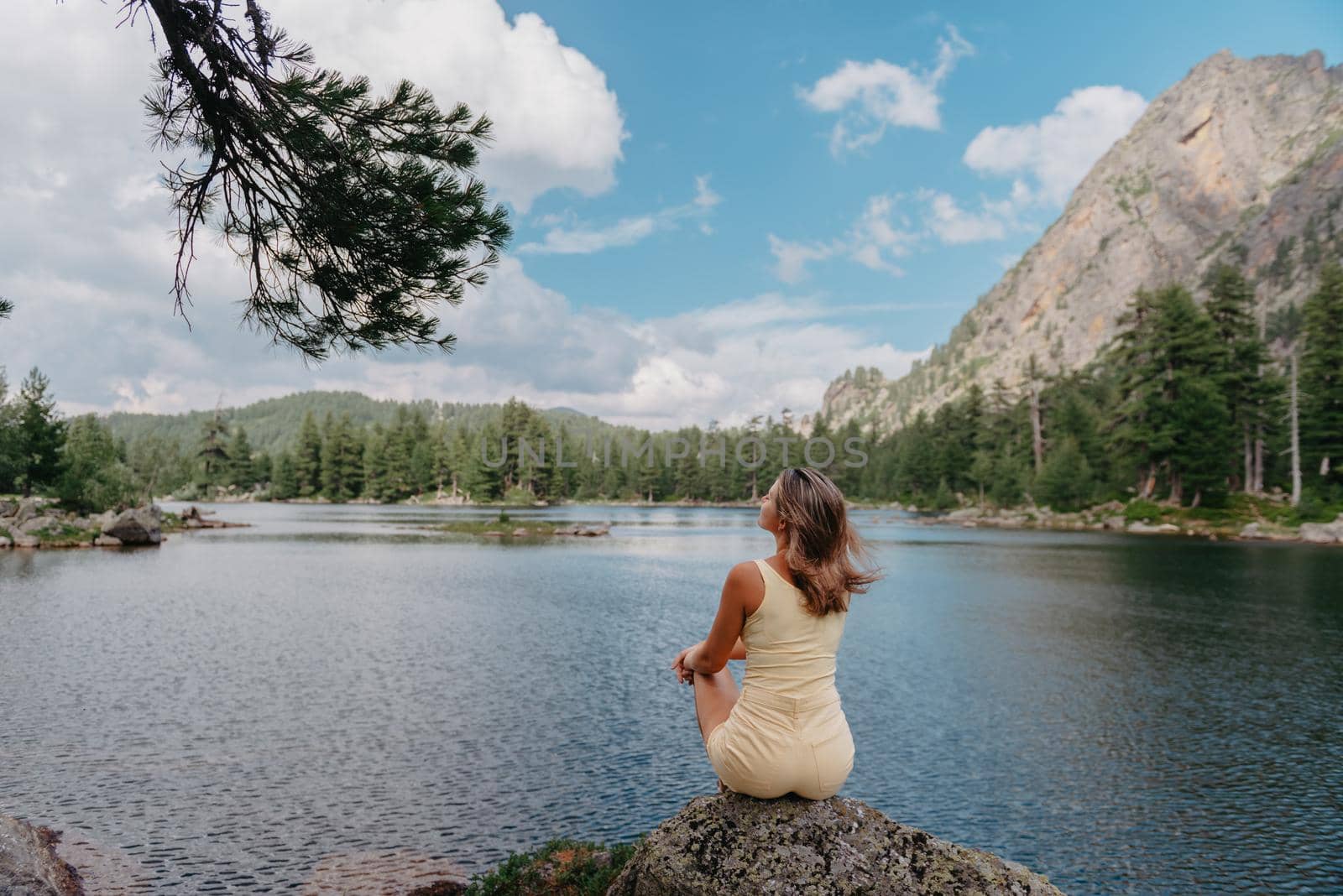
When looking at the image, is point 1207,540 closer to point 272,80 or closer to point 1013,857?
point 1013,857

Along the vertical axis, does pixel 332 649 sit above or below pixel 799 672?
below

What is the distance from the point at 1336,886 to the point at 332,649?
1645cm

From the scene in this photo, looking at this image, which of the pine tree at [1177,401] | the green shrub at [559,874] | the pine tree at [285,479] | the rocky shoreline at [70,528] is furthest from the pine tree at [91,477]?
the pine tree at [285,479]

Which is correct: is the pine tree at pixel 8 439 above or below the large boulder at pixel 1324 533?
above

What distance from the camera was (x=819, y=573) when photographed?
3.58 meters

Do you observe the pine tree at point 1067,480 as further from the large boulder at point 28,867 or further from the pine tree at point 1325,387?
the large boulder at point 28,867

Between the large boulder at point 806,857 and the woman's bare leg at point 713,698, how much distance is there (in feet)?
1.21

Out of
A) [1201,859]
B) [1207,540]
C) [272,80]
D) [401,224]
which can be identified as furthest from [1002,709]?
[1207,540]

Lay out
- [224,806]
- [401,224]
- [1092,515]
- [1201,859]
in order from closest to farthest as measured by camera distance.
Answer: [401,224] < [1201,859] < [224,806] < [1092,515]

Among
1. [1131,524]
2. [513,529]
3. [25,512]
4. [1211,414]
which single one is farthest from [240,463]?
[1211,414]

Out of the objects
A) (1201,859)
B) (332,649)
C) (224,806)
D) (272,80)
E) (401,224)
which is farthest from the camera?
(332,649)

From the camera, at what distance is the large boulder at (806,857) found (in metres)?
3.41

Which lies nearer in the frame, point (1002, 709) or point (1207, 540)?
point (1002, 709)

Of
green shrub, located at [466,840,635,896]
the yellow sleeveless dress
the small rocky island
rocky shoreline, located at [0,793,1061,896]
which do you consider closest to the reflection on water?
green shrub, located at [466,840,635,896]
